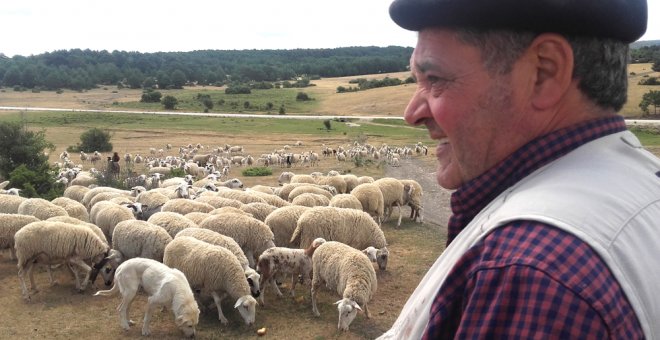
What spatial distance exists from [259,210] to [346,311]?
17.7 ft

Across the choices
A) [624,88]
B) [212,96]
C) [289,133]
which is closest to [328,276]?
[624,88]

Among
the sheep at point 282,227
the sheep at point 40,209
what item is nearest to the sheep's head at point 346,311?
the sheep at point 282,227

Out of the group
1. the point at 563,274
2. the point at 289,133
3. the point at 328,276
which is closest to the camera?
the point at 563,274

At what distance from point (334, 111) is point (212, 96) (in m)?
23.2

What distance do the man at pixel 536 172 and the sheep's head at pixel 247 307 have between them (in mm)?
8077

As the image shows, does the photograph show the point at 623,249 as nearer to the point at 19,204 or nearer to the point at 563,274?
the point at 563,274

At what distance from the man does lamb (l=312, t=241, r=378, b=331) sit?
25.2ft

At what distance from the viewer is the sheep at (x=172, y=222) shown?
1175 centimetres

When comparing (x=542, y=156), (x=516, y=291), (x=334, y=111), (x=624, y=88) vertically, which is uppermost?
(x=624, y=88)

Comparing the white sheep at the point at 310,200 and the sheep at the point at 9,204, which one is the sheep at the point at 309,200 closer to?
the white sheep at the point at 310,200

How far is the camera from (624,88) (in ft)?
Answer: 5.01

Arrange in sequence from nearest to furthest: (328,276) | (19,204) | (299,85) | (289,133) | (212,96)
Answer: (328,276) < (19,204) < (289,133) < (212,96) < (299,85)

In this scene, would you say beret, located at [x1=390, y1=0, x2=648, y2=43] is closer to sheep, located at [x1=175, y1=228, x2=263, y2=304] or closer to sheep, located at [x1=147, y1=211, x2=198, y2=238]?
sheep, located at [x1=175, y1=228, x2=263, y2=304]

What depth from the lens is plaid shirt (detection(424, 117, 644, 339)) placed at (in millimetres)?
1033
